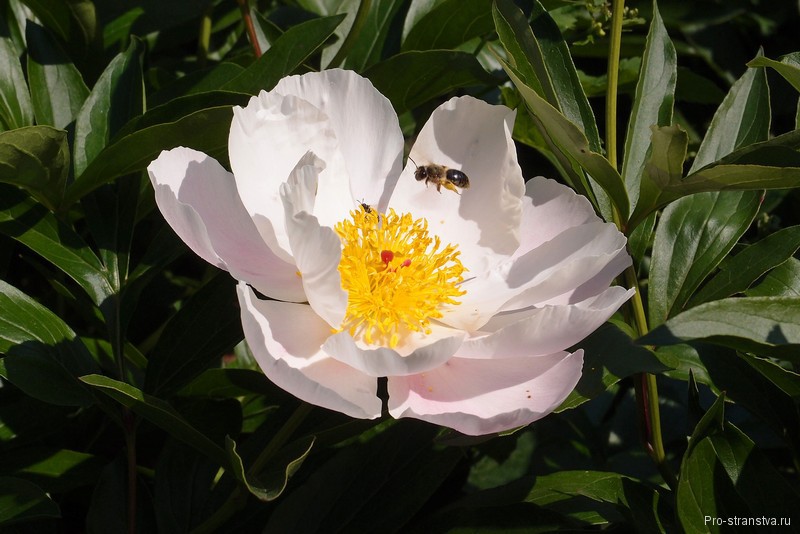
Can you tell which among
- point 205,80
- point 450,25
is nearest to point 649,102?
point 450,25

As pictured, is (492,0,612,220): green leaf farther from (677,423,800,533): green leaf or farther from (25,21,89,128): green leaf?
(25,21,89,128): green leaf

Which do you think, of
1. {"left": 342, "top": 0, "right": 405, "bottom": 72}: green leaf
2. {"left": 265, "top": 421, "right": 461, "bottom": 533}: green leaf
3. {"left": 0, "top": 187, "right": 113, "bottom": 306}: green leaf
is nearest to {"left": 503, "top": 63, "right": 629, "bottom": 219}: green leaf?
{"left": 265, "top": 421, "right": 461, "bottom": 533}: green leaf

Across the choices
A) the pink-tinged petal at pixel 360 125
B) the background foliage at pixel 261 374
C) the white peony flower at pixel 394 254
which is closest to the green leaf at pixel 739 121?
the background foliage at pixel 261 374

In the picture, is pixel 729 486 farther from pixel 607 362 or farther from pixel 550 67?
pixel 550 67

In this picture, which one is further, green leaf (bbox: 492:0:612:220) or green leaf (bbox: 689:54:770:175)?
green leaf (bbox: 689:54:770:175)

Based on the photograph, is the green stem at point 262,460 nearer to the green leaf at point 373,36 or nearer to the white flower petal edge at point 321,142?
the white flower petal edge at point 321,142

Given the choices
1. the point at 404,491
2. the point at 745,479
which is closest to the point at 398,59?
the point at 404,491
